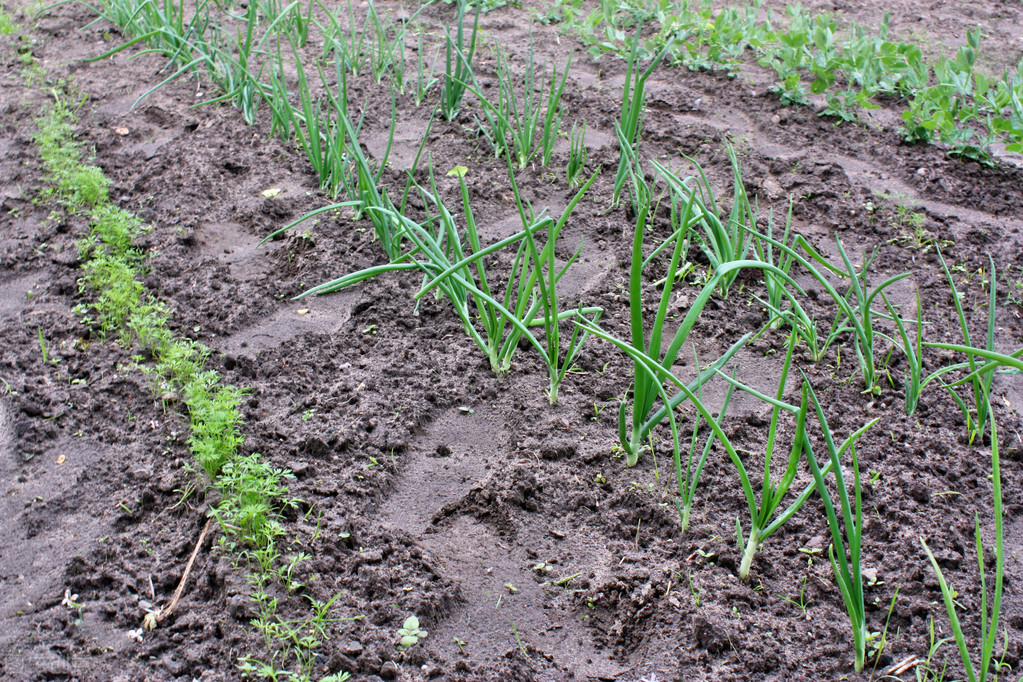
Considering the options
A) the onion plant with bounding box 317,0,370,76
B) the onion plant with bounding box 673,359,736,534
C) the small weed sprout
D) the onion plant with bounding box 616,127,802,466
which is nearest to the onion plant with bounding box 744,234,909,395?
the onion plant with bounding box 616,127,802,466

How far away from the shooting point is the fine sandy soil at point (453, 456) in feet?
4.10

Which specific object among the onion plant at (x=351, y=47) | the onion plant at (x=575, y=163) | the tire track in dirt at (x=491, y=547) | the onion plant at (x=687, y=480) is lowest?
the tire track in dirt at (x=491, y=547)

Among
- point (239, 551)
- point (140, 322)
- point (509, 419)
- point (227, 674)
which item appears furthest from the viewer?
point (140, 322)

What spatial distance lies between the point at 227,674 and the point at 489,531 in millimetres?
515

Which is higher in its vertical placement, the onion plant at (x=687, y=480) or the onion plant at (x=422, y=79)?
the onion plant at (x=422, y=79)

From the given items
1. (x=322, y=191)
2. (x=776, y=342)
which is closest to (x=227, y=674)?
(x=776, y=342)

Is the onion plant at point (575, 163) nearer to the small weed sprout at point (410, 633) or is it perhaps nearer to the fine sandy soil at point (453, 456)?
the fine sandy soil at point (453, 456)

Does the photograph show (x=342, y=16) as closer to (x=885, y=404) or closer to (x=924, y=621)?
(x=885, y=404)

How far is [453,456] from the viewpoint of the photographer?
1.61 meters

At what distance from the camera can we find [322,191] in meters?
2.40

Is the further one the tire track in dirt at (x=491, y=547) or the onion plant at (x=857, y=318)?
the onion plant at (x=857, y=318)

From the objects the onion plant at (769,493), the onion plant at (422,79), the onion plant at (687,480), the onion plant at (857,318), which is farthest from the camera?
the onion plant at (422,79)

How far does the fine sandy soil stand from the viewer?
1250 millimetres

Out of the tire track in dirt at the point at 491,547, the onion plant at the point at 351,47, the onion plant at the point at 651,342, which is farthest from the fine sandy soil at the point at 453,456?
the onion plant at the point at 351,47
